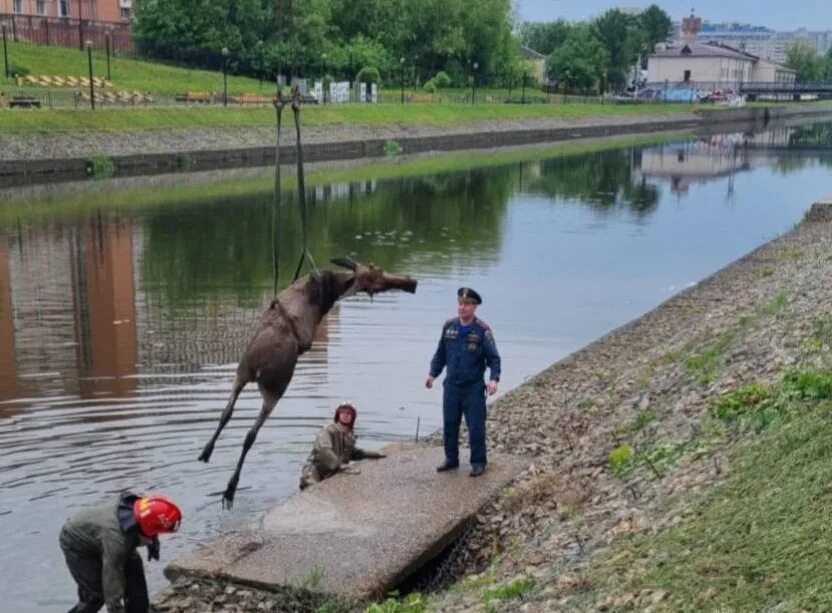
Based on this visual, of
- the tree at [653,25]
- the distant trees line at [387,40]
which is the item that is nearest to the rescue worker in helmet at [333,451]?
the distant trees line at [387,40]

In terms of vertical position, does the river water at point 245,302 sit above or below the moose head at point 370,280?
below

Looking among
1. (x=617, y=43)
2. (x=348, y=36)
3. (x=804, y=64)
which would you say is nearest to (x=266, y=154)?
(x=348, y=36)

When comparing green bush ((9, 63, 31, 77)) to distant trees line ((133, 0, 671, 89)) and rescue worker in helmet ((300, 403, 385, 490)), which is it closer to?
distant trees line ((133, 0, 671, 89))

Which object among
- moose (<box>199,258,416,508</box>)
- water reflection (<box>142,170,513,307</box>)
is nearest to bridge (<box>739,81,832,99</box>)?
water reflection (<box>142,170,513,307</box>)

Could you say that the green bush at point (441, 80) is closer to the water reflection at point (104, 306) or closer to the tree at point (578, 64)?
the tree at point (578, 64)

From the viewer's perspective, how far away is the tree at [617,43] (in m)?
141

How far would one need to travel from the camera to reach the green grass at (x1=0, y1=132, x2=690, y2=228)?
38250 mm

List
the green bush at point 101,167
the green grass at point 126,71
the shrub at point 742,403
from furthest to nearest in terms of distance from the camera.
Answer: the green grass at point 126,71, the green bush at point 101,167, the shrub at point 742,403

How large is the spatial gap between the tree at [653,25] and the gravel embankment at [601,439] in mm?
141315

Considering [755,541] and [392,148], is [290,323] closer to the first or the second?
[755,541]

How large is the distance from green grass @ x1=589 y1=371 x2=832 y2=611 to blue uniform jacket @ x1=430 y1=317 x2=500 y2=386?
2.69 metres

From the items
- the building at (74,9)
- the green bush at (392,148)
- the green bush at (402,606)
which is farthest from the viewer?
the building at (74,9)

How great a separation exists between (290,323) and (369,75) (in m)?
84.3

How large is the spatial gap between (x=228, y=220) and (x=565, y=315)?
1718 centimetres
